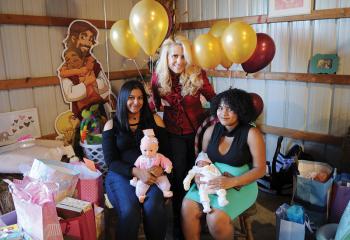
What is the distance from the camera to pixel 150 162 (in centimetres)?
179

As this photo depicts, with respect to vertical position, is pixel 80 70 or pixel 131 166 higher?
pixel 80 70

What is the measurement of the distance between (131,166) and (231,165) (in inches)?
22.9

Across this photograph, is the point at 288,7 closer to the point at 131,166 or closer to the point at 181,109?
the point at 181,109

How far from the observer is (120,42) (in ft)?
7.30

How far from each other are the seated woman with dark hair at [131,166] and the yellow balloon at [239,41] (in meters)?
0.65

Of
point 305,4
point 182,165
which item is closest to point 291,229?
point 182,165

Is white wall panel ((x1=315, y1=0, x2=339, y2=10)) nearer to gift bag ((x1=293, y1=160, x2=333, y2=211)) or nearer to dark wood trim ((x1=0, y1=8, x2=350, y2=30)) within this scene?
dark wood trim ((x1=0, y1=8, x2=350, y2=30))

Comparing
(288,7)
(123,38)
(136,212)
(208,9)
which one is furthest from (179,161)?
(208,9)

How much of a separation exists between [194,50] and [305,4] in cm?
126

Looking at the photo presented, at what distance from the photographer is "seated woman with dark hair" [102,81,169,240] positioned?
5.53 ft

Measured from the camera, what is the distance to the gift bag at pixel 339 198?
2066 mm

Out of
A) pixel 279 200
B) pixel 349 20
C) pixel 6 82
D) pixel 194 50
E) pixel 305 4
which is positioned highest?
pixel 305 4

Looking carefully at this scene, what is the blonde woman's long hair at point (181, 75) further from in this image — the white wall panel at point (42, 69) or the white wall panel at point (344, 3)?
the white wall panel at point (344, 3)

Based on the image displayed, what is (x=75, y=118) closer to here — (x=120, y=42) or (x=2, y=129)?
(x=2, y=129)
